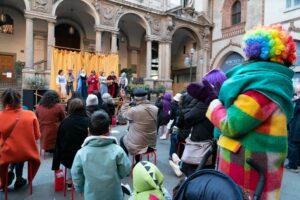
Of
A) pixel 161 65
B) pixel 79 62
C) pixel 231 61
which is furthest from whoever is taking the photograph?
pixel 231 61

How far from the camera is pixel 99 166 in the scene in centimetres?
→ 253

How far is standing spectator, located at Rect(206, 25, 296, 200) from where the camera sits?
1629 mm

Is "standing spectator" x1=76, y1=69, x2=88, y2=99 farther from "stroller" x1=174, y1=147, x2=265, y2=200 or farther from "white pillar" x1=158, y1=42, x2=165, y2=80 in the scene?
"stroller" x1=174, y1=147, x2=265, y2=200

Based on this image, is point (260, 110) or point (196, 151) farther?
point (196, 151)

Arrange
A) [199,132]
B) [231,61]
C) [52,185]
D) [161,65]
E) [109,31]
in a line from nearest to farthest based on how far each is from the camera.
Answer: [199,132], [52,185], [109,31], [161,65], [231,61]

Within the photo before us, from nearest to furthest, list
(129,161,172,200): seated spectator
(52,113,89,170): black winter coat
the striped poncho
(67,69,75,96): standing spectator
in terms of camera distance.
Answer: the striped poncho
(129,161,172,200): seated spectator
(52,113,89,170): black winter coat
(67,69,75,96): standing spectator

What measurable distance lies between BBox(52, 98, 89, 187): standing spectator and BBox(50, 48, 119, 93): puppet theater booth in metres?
9.26

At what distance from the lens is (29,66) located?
14.6 meters

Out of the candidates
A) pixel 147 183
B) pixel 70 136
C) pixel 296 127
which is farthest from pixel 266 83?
pixel 296 127

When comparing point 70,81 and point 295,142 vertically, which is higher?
point 70,81

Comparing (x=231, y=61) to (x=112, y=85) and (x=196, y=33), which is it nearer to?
(x=196, y=33)

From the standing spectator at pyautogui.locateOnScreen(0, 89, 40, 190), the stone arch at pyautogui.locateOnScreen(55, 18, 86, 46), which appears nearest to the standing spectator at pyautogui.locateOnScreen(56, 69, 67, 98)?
the standing spectator at pyautogui.locateOnScreen(0, 89, 40, 190)

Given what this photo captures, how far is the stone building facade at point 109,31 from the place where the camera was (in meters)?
15.2

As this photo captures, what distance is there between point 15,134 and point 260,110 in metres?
3.19
